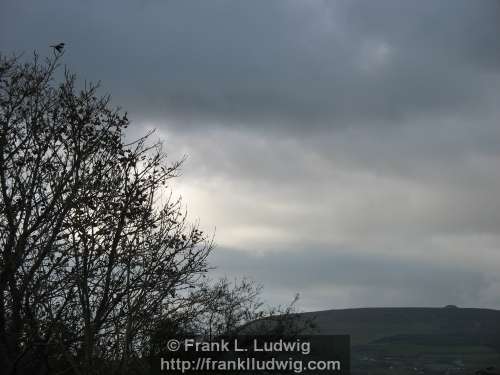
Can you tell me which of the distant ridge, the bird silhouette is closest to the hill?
the distant ridge

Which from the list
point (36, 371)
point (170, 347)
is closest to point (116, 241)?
point (36, 371)

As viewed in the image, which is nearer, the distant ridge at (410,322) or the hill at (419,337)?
the hill at (419,337)

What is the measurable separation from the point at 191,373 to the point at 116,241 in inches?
451

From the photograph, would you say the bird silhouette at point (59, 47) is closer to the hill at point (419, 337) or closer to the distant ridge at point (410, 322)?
the hill at point (419, 337)

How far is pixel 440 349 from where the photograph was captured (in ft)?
397

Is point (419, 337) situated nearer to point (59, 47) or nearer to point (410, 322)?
point (410, 322)

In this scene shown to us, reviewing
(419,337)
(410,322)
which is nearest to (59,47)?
(419,337)

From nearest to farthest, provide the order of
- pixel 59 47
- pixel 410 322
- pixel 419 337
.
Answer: pixel 59 47
pixel 419 337
pixel 410 322

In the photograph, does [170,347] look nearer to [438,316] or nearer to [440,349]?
[440,349]

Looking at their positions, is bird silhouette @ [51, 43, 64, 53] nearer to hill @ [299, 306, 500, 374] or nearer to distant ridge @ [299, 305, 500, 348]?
hill @ [299, 306, 500, 374]

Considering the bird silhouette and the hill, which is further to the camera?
the hill

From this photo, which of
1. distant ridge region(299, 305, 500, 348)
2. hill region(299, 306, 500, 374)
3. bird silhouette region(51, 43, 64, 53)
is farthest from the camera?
distant ridge region(299, 305, 500, 348)

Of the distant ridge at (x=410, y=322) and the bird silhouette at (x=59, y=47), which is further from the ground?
the bird silhouette at (x=59, y=47)

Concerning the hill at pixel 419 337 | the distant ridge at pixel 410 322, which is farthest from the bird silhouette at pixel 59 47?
the distant ridge at pixel 410 322
